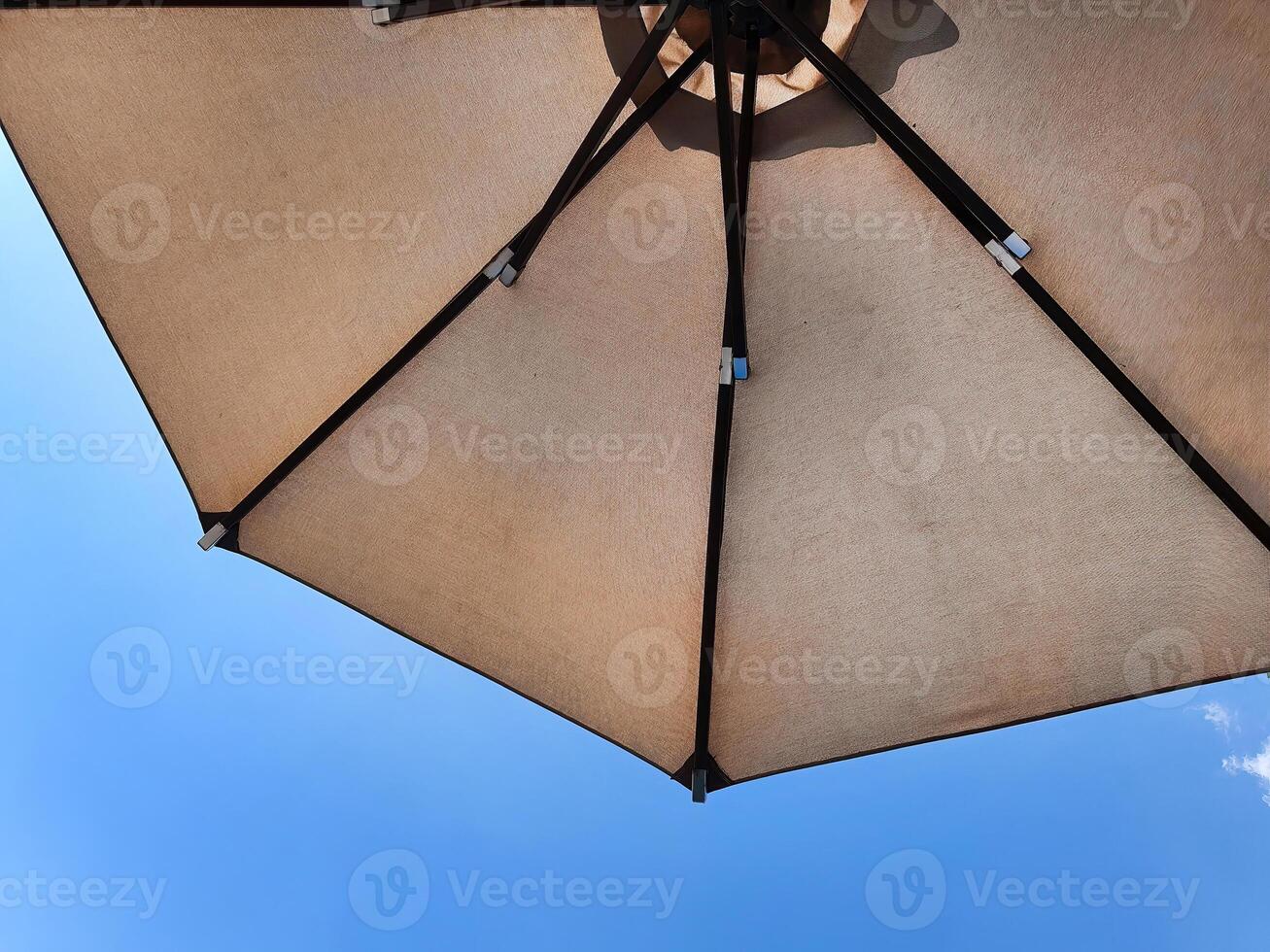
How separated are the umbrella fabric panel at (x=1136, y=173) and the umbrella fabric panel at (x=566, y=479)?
4.25 ft

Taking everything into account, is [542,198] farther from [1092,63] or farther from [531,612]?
[1092,63]

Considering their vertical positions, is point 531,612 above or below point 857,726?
above

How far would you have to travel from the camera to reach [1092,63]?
12.0 ft

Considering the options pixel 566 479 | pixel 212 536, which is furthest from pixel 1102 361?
pixel 212 536

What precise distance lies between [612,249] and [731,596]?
186 cm

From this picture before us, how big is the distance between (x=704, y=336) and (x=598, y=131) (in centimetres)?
115

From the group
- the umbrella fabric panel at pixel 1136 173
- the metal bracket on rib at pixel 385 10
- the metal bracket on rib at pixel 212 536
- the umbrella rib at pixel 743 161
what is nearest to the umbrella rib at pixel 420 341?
the metal bracket on rib at pixel 212 536

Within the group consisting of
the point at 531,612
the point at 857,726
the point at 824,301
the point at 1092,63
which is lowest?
the point at 857,726

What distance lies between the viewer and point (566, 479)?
450 centimetres

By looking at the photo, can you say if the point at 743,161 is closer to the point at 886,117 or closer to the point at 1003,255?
the point at 886,117

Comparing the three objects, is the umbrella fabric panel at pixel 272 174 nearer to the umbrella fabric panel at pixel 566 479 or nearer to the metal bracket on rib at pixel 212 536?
the metal bracket on rib at pixel 212 536

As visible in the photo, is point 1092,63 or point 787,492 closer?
point 1092,63

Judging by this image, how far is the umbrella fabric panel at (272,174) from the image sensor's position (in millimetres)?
3922

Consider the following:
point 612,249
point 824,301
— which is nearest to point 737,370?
point 824,301
